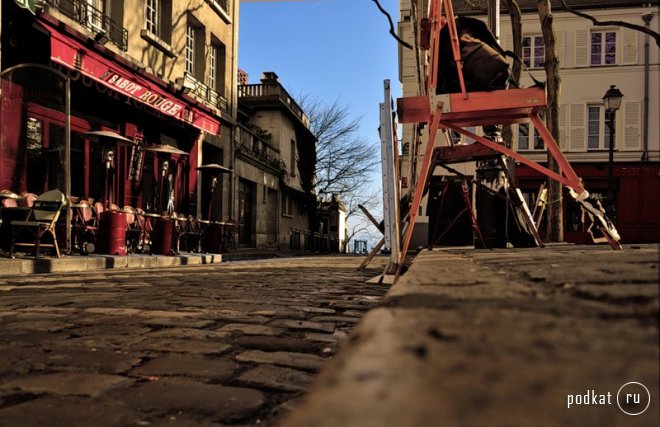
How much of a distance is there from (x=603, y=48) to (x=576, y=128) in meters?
3.57

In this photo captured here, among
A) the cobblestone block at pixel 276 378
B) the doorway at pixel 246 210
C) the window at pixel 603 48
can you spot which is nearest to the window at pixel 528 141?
the window at pixel 603 48

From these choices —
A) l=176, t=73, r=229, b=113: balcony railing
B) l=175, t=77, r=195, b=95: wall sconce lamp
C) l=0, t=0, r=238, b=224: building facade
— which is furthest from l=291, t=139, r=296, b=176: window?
l=175, t=77, r=195, b=95: wall sconce lamp

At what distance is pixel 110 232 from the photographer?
28.9 ft

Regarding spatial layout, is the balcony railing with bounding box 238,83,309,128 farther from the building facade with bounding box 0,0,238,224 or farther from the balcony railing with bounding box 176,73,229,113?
the balcony railing with bounding box 176,73,229,113

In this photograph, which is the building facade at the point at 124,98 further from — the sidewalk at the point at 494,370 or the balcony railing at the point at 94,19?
the sidewalk at the point at 494,370

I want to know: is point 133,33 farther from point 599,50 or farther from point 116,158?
point 599,50

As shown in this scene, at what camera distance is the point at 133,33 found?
1201 cm

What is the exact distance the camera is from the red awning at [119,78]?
901cm

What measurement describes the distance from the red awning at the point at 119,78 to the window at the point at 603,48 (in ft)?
55.4

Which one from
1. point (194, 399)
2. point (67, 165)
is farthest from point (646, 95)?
point (194, 399)

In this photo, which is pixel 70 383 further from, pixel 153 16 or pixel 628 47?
pixel 628 47

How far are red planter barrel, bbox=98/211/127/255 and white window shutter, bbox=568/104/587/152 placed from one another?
18.7 m

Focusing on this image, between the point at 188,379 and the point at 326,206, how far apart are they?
30111mm

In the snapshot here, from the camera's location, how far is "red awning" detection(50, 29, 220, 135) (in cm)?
901
